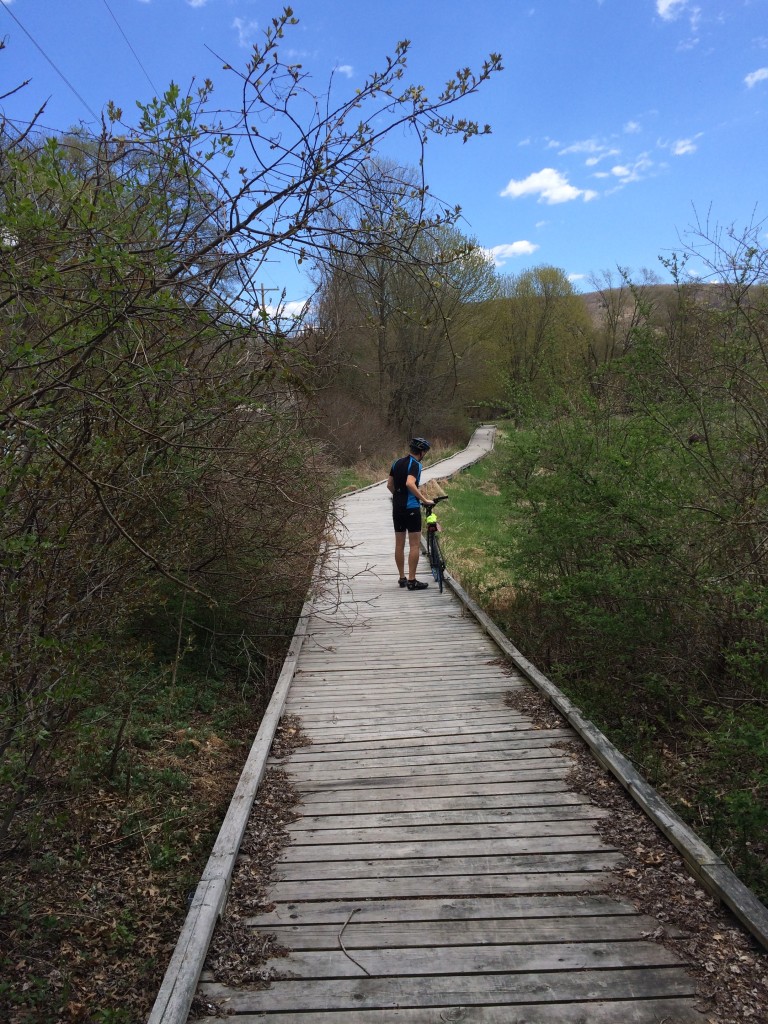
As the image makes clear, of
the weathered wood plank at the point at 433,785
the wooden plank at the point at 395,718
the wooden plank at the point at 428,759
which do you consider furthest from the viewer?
the wooden plank at the point at 395,718

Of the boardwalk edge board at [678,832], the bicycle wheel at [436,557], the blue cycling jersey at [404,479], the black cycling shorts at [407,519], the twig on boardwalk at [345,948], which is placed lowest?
the twig on boardwalk at [345,948]

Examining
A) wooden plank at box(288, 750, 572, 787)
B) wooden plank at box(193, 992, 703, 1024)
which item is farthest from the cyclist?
wooden plank at box(193, 992, 703, 1024)

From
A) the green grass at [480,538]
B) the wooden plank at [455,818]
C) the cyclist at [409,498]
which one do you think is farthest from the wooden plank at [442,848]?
the cyclist at [409,498]

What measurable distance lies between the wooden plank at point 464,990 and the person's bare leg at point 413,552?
7264mm

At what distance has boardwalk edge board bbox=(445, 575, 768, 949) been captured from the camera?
3.12 m

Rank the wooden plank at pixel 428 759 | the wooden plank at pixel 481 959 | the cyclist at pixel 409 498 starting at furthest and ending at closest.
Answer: the cyclist at pixel 409 498
the wooden plank at pixel 428 759
the wooden plank at pixel 481 959

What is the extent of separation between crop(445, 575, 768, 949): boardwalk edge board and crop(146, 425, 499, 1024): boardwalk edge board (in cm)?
216

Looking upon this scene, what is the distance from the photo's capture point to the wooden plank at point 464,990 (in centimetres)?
275

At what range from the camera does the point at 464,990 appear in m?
2.81

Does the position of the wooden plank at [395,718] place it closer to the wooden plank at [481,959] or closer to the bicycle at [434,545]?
the wooden plank at [481,959]

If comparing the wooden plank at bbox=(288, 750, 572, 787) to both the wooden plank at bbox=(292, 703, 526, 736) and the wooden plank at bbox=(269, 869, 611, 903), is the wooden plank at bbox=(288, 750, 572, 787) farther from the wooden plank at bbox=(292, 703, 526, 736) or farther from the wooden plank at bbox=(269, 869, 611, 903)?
the wooden plank at bbox=(269, 869, 611, 903)

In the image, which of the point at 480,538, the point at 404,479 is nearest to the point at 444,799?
the point at 404,479

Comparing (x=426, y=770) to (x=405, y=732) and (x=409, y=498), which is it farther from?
(x=409, y=498)

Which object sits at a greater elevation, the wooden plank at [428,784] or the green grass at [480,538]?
the green grass at [480,538]
